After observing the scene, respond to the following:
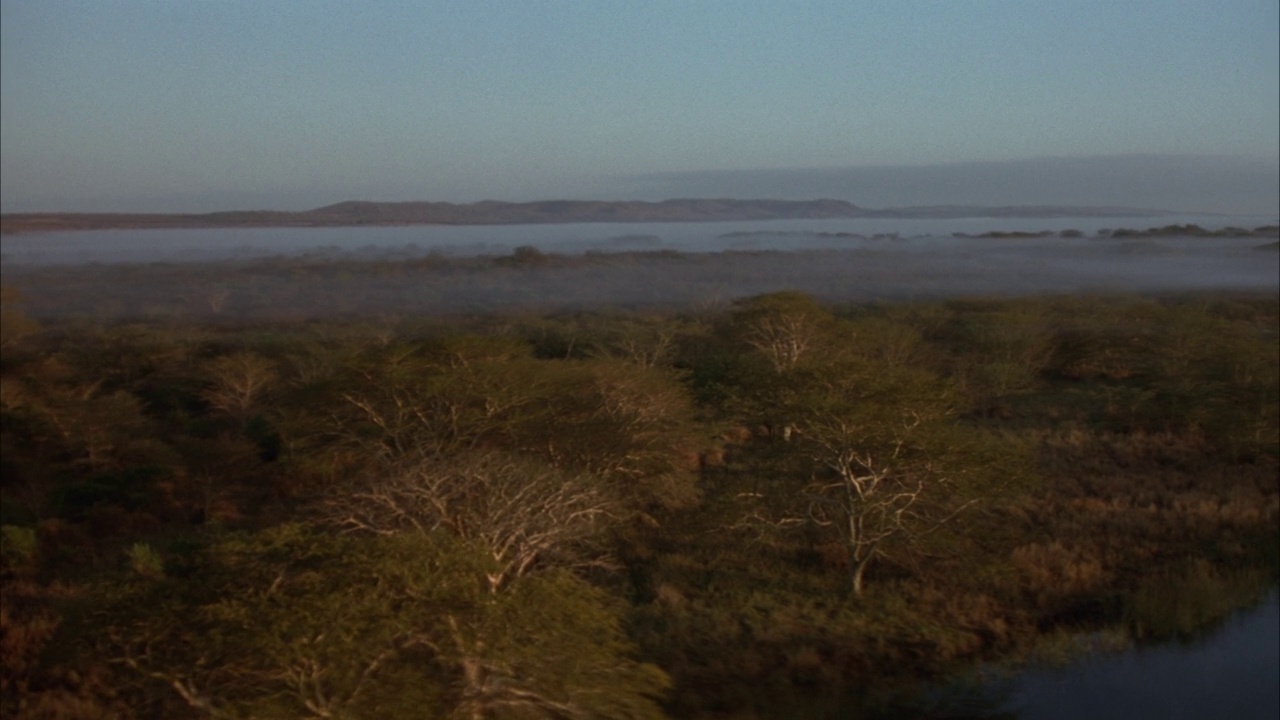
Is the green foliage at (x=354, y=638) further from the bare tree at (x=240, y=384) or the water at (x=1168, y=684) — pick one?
the bare tree at (x=240, y=384)

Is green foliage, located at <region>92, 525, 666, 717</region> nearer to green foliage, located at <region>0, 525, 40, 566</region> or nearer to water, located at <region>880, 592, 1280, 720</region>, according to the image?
water, located at <region>880, 592, 1280, 720</region>

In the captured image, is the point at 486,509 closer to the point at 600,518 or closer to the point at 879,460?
the point at 600,518

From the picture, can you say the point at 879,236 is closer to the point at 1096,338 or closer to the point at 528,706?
the point at 1096,338

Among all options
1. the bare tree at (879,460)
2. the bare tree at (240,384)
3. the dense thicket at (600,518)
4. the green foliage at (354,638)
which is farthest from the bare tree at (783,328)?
the green foliage at (354,638)

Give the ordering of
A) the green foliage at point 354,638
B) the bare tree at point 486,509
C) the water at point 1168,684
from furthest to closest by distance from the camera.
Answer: the water at point 1168,684
the bare tree at point 486,509
the green foliage at point 354,638

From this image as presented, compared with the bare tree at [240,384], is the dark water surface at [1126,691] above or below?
below

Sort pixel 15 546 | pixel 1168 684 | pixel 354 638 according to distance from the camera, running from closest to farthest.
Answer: pixel 354 638
pixel 1168 684
pixel 15 546

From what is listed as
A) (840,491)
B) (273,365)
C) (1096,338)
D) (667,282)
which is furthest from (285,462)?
(667,282)

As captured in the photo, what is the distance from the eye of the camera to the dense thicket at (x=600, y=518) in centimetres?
614

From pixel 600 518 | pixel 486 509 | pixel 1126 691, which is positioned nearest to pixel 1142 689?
pixel 1126 691

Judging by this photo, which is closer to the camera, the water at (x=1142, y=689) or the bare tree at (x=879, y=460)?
the water at (x=1142, y=689)

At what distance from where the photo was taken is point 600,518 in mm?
11336

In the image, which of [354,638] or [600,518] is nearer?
[354,638]

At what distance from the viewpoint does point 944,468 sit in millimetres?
11500
